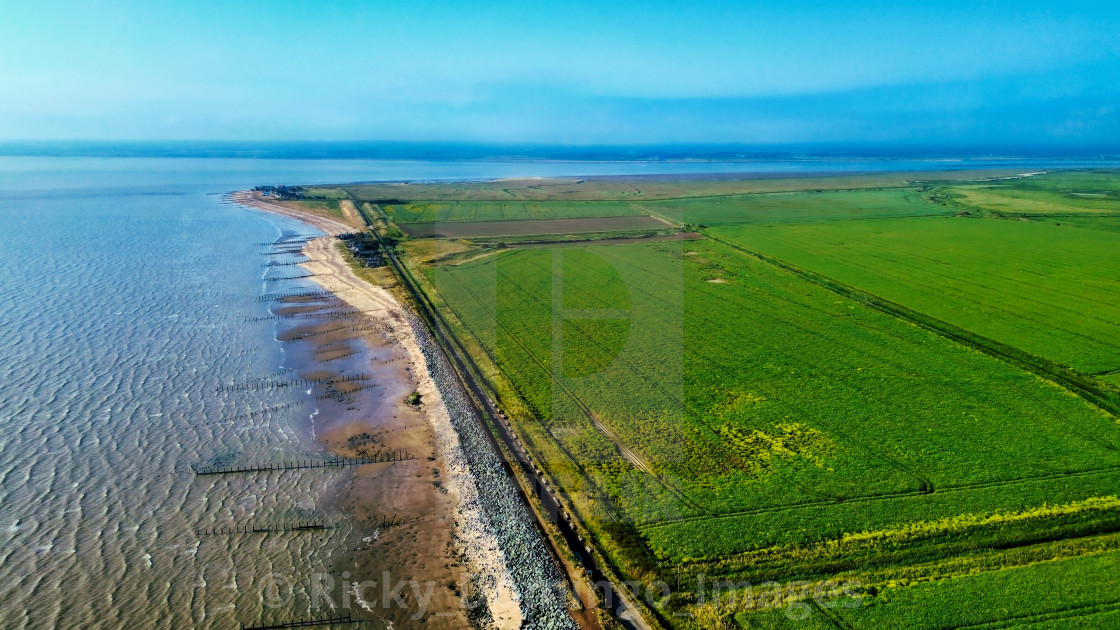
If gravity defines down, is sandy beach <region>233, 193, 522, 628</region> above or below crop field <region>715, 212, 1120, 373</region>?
below

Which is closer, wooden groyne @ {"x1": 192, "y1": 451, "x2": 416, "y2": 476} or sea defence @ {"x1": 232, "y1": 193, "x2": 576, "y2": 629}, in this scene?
sea defence @ {"x1": 232, "y1": 193, "x2": 576, "y2": 629}

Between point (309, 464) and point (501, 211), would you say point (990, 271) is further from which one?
point (501, 211)

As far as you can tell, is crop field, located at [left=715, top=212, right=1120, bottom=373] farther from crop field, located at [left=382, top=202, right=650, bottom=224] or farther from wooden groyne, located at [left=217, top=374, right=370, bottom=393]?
wooden groyne, located at [left=217, top=374, right=370, bottom=393]

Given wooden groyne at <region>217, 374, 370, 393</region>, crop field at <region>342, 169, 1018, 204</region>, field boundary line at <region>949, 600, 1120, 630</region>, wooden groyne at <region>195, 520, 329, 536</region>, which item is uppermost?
crop field at <region>342, 169, 1018, 204</region>

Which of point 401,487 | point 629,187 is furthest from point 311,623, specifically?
point 629,187

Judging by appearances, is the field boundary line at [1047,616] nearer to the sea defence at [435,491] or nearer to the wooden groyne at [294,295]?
the sea defence at [435,491]

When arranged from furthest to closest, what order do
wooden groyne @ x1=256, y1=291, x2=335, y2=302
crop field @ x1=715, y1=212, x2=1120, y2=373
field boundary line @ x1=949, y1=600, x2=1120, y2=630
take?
wooden groyne @ x1=256, y1=291, x2=335, y2=302
crop field @ x1=715, y1=212, x2=1120, y2=373
field boundary line @ x1=949, y1=600, x2=1120, y2=630

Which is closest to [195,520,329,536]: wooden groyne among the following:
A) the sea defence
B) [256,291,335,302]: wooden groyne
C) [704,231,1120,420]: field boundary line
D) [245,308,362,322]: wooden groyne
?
the sea defence
